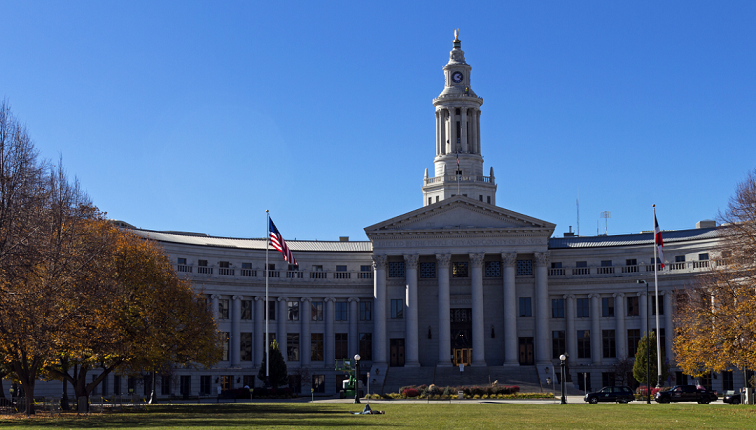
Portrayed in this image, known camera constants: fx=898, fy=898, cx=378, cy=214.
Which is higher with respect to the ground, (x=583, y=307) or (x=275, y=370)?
(x=583, y=307)

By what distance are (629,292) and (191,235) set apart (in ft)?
170

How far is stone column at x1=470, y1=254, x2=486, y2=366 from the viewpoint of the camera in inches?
3821

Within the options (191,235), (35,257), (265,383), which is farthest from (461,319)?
(35,257)

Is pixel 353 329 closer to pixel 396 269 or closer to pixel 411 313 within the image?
pixel 396 269

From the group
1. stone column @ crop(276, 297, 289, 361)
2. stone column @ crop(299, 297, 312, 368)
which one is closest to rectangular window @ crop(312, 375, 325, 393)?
stone column @ crop(299, 297, 312, 368)

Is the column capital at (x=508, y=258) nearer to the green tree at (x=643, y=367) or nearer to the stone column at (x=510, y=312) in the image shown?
the stone column at (x=510, y=312)

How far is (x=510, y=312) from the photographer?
9700 centimetres

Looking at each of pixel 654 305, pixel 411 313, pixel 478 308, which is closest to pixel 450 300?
pixel 478 308

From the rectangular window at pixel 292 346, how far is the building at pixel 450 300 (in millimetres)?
124

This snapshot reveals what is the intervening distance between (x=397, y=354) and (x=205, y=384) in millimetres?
21512

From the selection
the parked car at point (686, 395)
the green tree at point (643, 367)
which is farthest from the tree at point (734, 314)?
the green tree at point (643, 367)

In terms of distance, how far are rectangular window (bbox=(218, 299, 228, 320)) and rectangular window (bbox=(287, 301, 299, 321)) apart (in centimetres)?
756

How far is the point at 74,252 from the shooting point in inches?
2004

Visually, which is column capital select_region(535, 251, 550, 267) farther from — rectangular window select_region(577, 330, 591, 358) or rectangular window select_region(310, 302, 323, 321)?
rectangular window select_region(310, 302, 323, 321)
